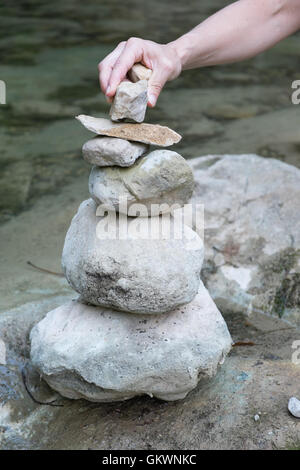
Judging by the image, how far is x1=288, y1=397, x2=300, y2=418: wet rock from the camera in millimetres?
1856

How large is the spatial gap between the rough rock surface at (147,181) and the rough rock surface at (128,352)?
385 millimetres

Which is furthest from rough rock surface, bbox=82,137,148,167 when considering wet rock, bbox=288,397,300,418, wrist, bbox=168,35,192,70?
wet rock, bbox=288,397,300,418

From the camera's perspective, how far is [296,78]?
5836 mm

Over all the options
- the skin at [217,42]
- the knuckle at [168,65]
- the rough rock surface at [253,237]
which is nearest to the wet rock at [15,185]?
the rough rock surface at [253,237]

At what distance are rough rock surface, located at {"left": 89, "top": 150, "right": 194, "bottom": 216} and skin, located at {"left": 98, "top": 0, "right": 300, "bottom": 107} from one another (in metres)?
0.26

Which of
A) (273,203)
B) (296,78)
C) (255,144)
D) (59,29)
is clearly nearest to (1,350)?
(273,203)

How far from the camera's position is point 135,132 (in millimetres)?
1846

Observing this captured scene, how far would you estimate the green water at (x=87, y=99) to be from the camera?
4070mm

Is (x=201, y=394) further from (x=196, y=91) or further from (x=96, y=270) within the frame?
(x=196, y=91)

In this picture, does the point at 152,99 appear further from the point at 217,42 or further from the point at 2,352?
the point at 2,352

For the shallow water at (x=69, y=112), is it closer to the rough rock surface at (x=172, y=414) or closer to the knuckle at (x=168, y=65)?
the rough rock surface at (x=172, y=414)

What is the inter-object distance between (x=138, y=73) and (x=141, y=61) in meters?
0.11

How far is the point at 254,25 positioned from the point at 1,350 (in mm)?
1736

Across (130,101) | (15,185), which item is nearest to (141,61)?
(130,101)
